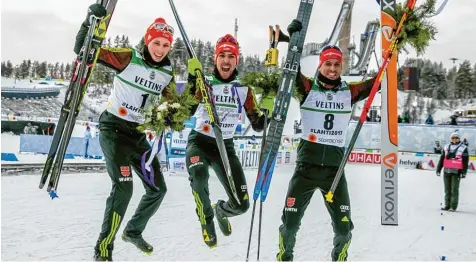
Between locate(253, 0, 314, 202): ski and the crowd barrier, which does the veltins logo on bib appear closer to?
locate(253, 0, 314, 202): ski

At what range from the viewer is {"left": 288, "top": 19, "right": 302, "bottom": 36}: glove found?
5.40 meters

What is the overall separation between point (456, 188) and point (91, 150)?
1535 cm

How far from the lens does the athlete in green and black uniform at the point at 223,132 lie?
6227 millimetres

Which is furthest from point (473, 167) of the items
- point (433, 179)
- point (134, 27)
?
point (134, 27)

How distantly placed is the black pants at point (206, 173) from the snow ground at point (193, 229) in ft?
4.55

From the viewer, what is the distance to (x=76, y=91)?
16.1 ft

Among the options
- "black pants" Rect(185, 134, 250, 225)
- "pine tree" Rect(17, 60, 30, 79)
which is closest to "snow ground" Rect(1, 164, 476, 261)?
"black pants" Rect(185, 134, 250, 225)

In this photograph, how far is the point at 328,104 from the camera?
585 cm

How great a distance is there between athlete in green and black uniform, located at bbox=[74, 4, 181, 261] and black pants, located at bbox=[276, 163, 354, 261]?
1591mm

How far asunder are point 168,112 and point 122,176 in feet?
2.95

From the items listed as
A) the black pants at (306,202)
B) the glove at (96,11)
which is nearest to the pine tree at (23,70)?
the glove at (96,11)

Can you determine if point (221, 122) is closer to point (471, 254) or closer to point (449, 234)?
point (471, 254)

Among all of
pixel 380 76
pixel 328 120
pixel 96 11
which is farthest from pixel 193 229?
pixel 96 11

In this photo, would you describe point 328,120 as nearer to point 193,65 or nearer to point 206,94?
point 206,94
